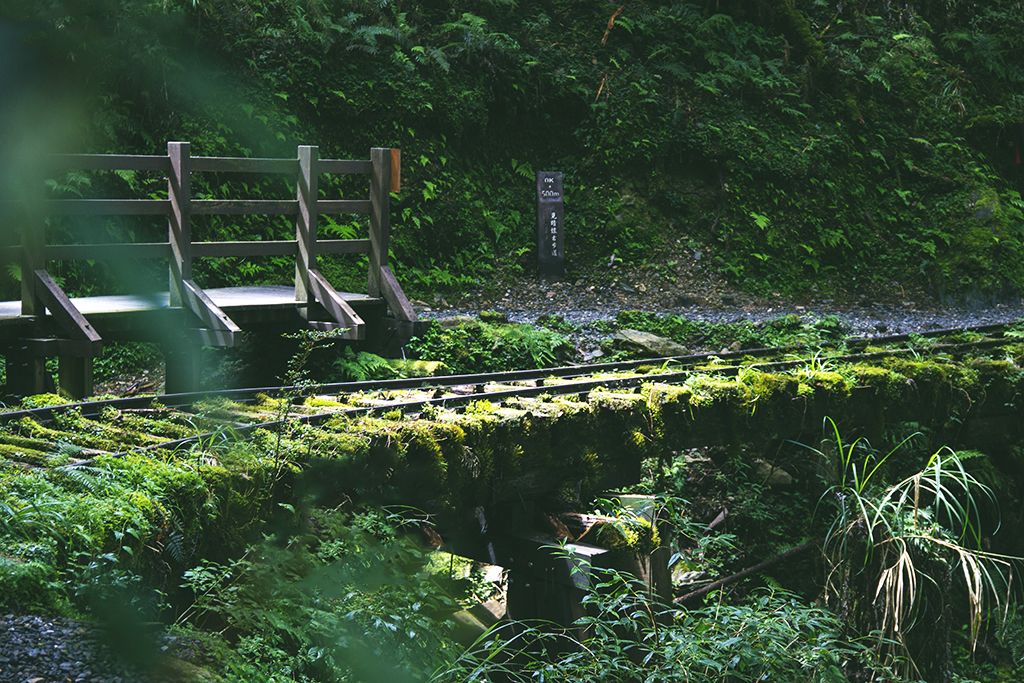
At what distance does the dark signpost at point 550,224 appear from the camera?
12.6m

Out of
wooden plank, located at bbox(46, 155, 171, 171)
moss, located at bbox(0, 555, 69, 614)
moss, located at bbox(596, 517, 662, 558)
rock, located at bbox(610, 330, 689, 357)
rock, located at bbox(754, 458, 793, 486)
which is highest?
wooden plank, located at bbox(46, 155, 171, 171)

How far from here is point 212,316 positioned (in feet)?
22.0

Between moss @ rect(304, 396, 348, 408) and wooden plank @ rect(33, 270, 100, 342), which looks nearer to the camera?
moss @ rect(304, 396, 348, 408)

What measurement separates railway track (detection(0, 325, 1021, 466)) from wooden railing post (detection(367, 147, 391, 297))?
2108mm

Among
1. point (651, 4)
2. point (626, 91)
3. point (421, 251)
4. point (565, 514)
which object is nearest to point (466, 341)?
point (421, 251)

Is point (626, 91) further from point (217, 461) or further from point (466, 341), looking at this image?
point (217, 461)

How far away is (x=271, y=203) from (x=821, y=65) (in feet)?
44.5

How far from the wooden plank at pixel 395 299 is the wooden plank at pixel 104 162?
2.29 m

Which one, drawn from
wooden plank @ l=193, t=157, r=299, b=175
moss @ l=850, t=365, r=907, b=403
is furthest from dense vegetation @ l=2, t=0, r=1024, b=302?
moss @ l=850, t=365, r=907, b=403

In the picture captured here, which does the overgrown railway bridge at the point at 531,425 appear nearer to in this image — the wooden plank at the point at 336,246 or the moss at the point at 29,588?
the moss at the point at 29,588

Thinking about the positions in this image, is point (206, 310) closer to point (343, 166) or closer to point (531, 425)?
point (343, 166)

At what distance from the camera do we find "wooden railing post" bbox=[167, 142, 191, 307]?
273 inches

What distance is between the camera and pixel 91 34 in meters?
10.0

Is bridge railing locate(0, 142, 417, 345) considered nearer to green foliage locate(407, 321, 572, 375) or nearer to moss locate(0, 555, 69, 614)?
green foliage locate(407, 321, 572, 375)
